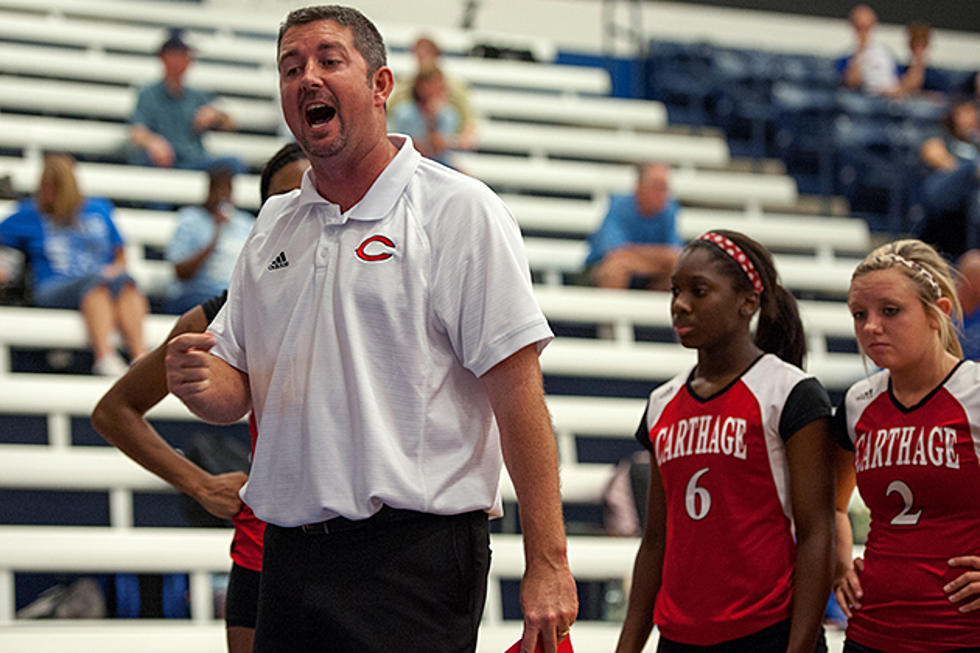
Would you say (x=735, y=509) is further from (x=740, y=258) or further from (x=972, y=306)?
(x=972, y=306)

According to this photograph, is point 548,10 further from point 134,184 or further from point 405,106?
point 134,184

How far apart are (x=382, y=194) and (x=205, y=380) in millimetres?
388

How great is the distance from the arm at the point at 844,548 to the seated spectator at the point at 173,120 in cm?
487

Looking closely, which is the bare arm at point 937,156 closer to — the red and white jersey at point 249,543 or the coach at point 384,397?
the red and white jersey at point 249,543

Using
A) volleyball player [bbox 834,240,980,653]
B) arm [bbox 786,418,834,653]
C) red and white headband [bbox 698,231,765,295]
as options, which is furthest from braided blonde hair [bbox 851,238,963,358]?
arm [bbox 786,418,834,653]

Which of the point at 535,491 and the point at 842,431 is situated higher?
the point at 535,491

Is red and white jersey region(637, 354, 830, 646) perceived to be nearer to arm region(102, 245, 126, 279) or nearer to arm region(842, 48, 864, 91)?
arm region(102, 245, 126, 279)

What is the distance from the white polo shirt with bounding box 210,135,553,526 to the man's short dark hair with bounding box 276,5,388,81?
0.18 m

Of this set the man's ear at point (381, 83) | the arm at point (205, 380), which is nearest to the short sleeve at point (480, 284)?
the man's ear at point (381, 83)

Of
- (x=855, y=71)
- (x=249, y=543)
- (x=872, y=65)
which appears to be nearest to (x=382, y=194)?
(x=249, y=543)

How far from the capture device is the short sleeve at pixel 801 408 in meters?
2.47

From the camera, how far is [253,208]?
22.4ft

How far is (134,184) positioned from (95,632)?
348 cm

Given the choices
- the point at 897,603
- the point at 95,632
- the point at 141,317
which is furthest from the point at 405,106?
the point at 897,603
